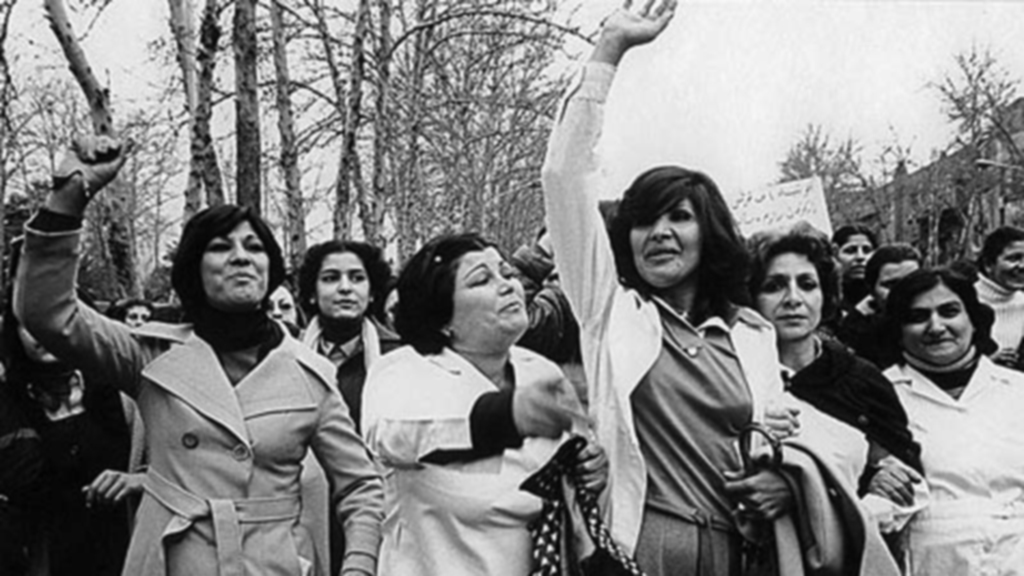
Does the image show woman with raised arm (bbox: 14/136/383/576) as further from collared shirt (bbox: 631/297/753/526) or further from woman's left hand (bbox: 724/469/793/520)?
woman's left hand (bbox: 724/469/793/520)

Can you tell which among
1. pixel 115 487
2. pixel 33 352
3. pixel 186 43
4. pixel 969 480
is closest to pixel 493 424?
pixel 115 487

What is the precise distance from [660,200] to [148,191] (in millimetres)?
43748

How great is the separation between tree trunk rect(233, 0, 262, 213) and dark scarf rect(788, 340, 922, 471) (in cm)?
589

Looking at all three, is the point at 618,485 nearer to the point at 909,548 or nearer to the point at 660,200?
the point at 660,200

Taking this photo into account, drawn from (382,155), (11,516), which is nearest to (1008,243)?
(11,516)

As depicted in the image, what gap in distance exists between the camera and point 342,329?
241 inches

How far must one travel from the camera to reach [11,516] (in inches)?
187

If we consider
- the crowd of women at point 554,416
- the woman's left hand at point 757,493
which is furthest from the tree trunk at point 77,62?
the woman's left hand at point 757,493

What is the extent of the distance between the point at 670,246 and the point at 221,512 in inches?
56.0

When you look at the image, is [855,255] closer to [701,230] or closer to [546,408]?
[701,230]

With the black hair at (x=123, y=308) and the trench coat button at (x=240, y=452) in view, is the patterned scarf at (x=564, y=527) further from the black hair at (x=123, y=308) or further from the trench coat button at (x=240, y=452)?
the black hair at (x=123, y=308)

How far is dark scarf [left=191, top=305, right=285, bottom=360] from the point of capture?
3635 mm

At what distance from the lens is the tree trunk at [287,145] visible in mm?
12398

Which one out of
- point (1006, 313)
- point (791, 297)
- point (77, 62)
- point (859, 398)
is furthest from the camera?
point (77, 62)
